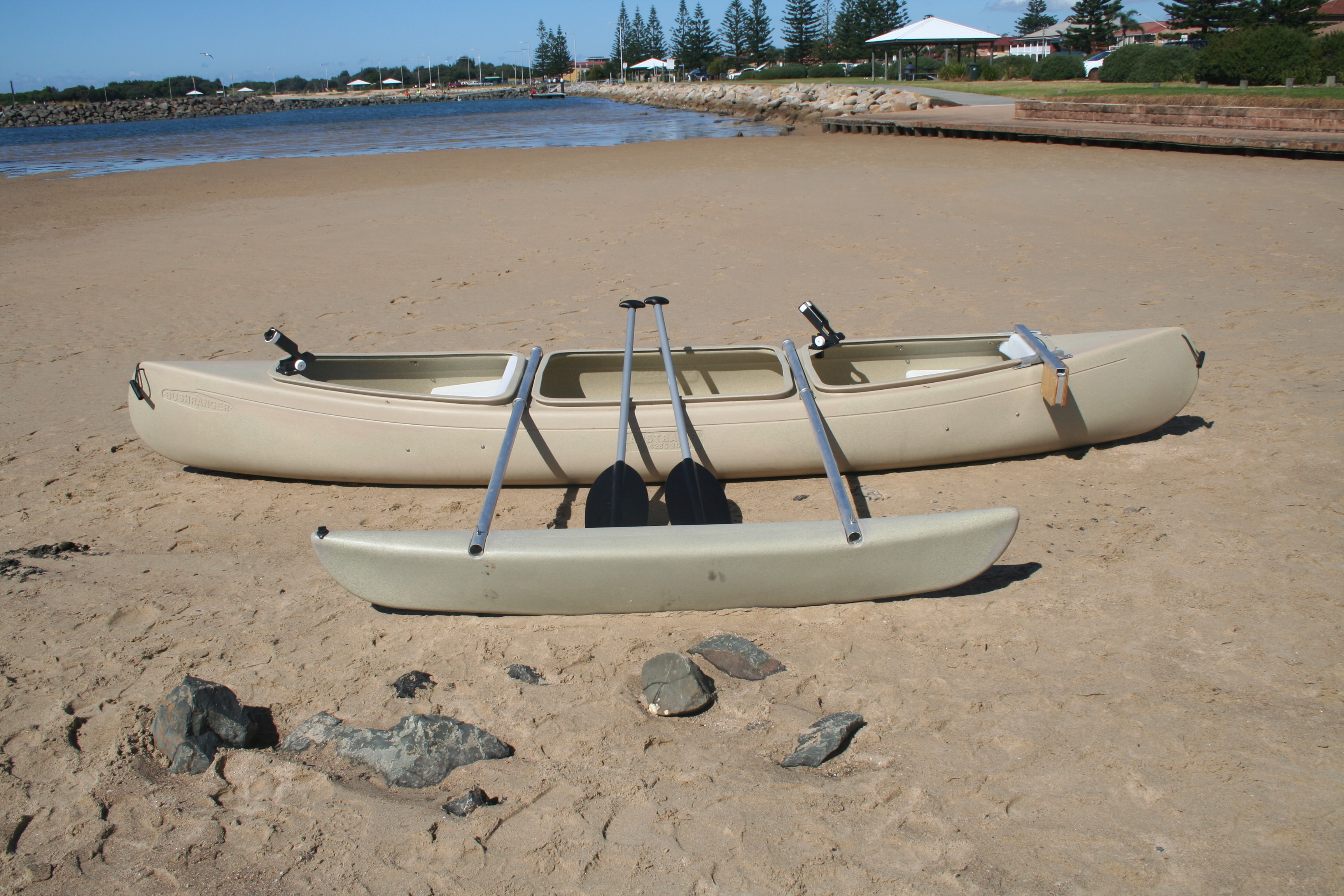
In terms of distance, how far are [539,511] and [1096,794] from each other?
2231 millimetres

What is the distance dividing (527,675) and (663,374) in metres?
1.93

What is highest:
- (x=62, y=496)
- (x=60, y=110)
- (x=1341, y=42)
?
(x=60, y=110)

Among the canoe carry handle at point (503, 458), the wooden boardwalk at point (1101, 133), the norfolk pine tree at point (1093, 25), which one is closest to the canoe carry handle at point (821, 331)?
the canoe carry handle at point (503, 458)

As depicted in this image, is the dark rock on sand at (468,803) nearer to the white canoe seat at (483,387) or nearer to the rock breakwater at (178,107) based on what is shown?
the white canoe seat at (483,387)

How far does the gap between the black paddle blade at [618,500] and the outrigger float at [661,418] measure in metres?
0.23

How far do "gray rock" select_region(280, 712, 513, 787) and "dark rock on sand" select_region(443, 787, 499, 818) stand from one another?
0.10 meters

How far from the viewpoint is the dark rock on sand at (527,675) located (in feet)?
7.95

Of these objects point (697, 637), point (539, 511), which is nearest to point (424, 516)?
point (539, 511)

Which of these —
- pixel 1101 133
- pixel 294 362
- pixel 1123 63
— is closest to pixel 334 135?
pixel 1101 133

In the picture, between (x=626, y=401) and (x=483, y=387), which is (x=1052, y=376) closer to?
(x=626, y=401)

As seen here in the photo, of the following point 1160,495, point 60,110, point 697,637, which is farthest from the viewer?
point 60,110

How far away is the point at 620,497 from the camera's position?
3068 mm

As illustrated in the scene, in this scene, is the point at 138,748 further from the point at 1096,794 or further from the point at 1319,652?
the point at 1319,652

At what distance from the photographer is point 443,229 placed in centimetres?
941
